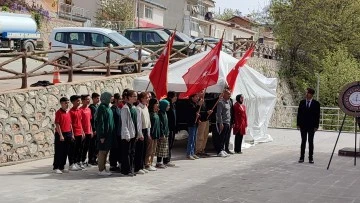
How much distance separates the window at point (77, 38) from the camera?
72.6 feet

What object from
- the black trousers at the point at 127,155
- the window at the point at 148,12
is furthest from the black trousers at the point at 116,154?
the window at the point at 148,12

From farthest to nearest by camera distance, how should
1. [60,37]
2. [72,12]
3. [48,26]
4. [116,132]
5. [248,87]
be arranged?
[72,12]
[48,26]
[60,37]
[248,87]
[116,132]

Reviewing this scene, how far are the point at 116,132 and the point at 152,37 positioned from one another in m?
14.9

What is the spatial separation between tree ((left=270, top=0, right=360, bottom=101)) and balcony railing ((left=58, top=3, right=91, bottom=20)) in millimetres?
17436

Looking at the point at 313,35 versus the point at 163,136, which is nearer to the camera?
the point at 163,136

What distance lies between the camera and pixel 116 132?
10930 millimetres

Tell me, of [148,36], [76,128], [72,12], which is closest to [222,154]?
[76,128]

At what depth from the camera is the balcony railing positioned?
46219 millimetres

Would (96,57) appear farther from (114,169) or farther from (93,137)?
(114,169)

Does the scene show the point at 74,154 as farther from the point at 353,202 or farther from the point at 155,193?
the point at 353,202

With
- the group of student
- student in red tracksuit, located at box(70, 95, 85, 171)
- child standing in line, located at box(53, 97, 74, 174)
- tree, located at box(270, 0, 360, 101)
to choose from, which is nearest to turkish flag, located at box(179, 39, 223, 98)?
the group of student

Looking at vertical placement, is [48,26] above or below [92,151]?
above

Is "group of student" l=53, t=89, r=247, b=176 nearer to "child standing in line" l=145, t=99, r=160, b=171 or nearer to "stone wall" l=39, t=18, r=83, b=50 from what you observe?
"child standing in line" l=145, t=99, r=160, b=171

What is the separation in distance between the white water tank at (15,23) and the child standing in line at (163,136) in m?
21.1
